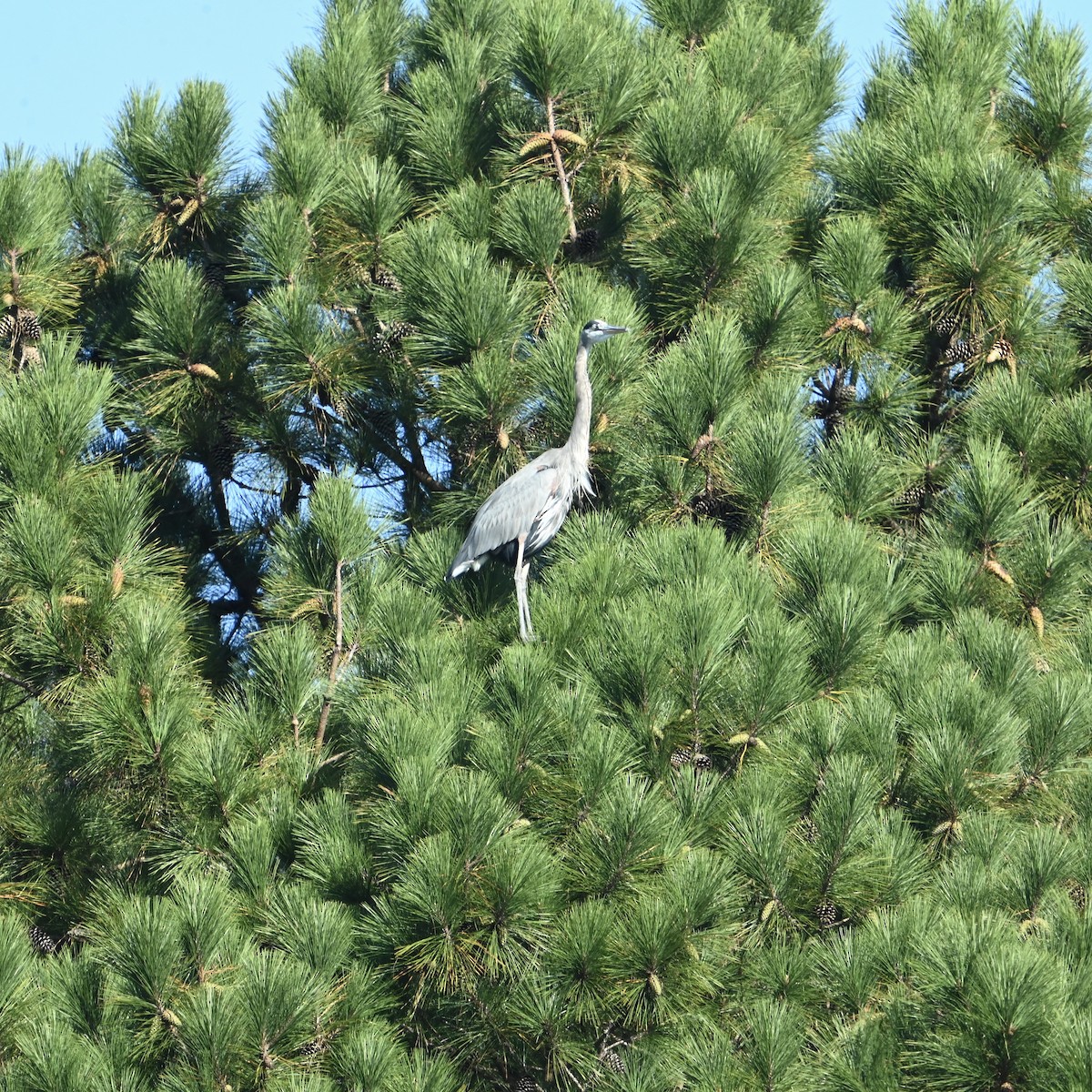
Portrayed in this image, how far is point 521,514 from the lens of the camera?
28.0 feet

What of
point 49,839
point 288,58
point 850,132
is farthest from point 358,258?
point 49,839

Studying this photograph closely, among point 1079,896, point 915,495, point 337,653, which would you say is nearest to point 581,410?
point 337,653

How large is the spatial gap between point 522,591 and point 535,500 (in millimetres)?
647

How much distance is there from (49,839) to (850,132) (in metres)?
5.89

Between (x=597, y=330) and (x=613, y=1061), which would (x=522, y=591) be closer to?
(x=597, y=330)

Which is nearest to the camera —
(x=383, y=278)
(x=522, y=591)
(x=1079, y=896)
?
(x=1079, y=896)

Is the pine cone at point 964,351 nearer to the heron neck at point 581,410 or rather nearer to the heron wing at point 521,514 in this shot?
the heron neck at point 581,410

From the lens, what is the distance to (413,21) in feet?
38.2

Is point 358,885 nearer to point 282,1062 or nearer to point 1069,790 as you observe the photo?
point 282,1062

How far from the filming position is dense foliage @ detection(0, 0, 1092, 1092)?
6039 millimetres

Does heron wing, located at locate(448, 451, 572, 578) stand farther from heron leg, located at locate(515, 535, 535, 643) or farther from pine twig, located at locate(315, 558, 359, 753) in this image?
pine twig, located at locate(315, 558, 359, 753)

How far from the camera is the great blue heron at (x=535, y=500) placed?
8.51 metres

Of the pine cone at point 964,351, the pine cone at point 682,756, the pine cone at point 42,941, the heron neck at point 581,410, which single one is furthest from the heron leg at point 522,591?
the pine cone at point 964,351

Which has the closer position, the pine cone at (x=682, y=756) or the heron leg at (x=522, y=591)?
the pine cone at (x=682, y=756)
